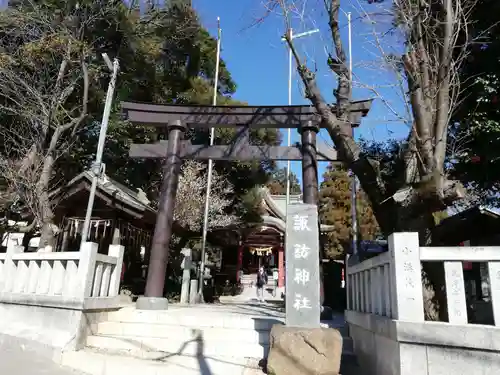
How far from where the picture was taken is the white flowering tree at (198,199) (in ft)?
52.9

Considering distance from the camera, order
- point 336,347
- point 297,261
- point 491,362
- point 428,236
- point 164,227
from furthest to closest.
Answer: point 164,227 → point 428,236 → point 297,261 → point 336,347 → point 491,362

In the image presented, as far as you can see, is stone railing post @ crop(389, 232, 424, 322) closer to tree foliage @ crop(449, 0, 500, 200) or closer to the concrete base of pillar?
tree foliage @ crop(449, 0, 500, 200)

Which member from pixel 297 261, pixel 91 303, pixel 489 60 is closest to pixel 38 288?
pixel 91 303

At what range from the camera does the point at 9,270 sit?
306 inches

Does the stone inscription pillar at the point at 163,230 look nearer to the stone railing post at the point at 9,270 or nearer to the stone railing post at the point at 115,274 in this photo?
the stone railing post at the point at 115,274

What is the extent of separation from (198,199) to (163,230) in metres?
8.39

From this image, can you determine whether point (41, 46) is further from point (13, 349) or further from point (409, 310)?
point (409, 310)

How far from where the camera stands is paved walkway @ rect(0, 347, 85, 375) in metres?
5.43

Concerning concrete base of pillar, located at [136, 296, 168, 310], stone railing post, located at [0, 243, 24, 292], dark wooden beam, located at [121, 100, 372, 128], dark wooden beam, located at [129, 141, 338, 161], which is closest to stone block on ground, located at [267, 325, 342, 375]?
concrete base of pillar, located at [136, 296, 168, 310]

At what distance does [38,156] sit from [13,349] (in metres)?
7.38

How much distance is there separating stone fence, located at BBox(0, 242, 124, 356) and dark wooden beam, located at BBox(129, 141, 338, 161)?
2.80m

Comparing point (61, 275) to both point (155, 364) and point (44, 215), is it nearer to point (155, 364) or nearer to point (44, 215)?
point (155, 364)

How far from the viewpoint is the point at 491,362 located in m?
3.78

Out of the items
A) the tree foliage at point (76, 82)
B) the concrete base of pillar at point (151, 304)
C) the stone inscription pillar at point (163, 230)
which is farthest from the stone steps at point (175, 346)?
the tree foliage at point (76, 82)
